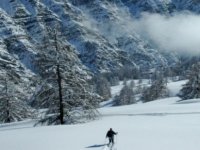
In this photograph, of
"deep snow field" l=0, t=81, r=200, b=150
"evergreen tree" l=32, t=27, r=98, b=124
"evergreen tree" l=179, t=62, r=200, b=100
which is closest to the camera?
"deep snow field" l=0, t=81, r=200, b=150

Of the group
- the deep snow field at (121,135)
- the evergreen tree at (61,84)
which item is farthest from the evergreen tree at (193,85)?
the evergreen tree at (61,84)

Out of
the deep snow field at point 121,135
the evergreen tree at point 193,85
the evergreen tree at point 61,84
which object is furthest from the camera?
the evergreen tree at point 193,85

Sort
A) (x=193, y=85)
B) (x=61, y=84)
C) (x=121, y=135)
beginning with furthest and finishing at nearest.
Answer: (x=193, y=85) < (x=61, y=84) < (x=121, y=135)

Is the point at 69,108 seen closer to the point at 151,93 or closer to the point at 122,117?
the point at 122,117

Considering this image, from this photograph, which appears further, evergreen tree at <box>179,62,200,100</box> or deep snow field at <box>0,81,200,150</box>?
evergreen tree at <box>179,62,200,100</box>

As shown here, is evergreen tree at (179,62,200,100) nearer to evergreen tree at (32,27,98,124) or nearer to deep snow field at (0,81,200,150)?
deep snow field at (0,81,200,150)

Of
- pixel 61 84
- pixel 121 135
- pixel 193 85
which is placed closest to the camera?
pixel 121 135

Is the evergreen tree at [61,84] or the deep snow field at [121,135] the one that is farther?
the evergreen tree at [61,84]

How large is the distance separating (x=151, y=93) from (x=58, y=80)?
74294 mm

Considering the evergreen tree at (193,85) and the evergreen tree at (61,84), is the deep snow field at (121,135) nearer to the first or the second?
the evergreen tree at (61,84)

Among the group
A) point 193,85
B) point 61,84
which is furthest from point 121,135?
point 193,85

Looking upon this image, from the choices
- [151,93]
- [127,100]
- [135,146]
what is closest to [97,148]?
[135,146]

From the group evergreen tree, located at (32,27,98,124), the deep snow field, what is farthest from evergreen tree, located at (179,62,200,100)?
evergreen tree, located at (32,27,98,124)

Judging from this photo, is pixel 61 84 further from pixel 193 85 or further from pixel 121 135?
pixel 193 85
